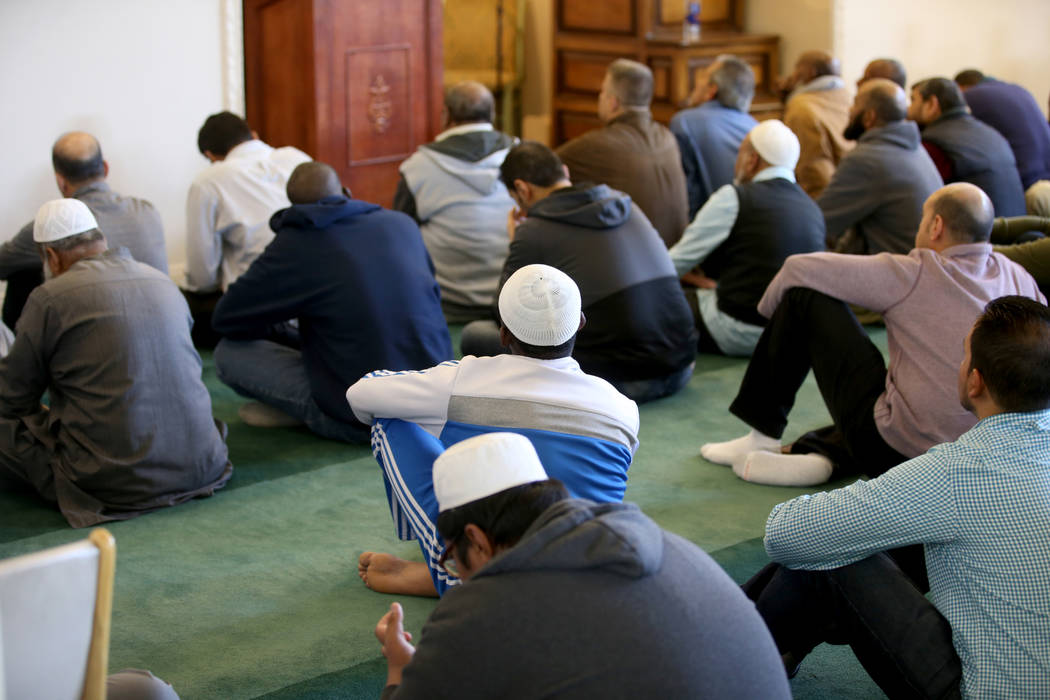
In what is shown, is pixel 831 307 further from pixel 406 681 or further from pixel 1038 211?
pixel 1038 211

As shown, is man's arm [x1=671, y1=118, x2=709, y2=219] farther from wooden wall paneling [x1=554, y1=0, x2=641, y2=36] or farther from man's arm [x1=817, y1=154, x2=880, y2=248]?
wooden wall paneling [x1=554, y1=0, x2=641, y2=36]

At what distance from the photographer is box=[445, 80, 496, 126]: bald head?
451cm

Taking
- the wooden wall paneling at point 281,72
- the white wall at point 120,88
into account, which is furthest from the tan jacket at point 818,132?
the white wall at point 120,88

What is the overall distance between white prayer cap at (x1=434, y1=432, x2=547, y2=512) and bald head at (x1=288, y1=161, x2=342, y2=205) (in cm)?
195

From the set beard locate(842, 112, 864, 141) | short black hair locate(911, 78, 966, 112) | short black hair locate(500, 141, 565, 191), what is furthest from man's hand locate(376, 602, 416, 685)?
short black hair locate(911, 78, 966, 112)

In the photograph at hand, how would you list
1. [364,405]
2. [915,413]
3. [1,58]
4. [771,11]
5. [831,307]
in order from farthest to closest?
[771,11] < [1,58] < [831,307] < [915,413] < [364,405]

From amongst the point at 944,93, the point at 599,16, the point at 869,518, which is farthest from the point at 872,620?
the point at 599,16

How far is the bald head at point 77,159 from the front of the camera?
12.1 feet

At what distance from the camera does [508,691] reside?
1.34 m

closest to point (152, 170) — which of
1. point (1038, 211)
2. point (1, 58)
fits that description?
point (1, 58)

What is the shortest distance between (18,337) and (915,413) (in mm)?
2146

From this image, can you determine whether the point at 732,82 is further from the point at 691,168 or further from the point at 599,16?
the point at 599,16

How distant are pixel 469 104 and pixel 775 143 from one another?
50.5 inches

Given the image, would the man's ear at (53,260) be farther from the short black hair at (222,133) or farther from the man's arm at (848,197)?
the man's arm at (848,197)
